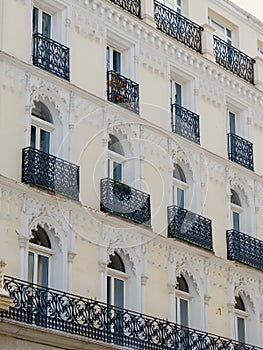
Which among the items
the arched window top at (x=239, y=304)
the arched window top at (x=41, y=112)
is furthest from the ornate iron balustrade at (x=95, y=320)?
the arched window top at (x=41, y=112)

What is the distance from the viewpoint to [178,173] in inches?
1244

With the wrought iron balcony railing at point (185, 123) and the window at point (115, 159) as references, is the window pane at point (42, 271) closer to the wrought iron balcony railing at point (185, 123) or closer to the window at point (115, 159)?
the window at point (115, 159)

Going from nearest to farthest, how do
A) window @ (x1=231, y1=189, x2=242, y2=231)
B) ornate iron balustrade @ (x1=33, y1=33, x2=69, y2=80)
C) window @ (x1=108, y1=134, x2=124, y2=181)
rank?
ornate iron balustrade @ (x1=33, y1=33, x2=69, y2=80) < window @ (x1=108, y1=134, x2=124, y2=181) < window @ (x1=231, y1=189, x2=242, y2=231)

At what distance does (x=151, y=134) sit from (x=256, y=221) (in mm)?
5151

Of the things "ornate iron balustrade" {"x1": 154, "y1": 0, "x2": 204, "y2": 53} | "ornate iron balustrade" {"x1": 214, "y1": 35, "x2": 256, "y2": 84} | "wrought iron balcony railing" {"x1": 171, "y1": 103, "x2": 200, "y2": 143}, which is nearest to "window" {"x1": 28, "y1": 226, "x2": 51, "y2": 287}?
"wrought iron balcony railing" {"x1": 171, "y1": 103, "x2": 200, "y2": 143}

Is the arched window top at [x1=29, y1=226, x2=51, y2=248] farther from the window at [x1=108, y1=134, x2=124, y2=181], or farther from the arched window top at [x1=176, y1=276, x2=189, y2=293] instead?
the arched window top at [x1=176, y1=276, x2=189, y2=293]

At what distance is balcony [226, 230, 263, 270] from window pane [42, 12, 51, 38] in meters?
7.79

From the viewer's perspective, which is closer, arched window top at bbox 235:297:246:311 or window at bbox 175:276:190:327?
window at bbox 175:276:190:327

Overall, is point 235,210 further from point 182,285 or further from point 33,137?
point 33,137

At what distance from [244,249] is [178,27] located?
656cm

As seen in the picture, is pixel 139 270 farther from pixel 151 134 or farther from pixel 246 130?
pixel 246 130

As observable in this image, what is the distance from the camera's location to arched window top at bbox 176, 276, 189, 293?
30266 millimetres

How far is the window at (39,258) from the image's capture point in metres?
26.1

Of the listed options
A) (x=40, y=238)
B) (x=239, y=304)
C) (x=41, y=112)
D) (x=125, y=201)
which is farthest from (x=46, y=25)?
(x=239, y=304)
